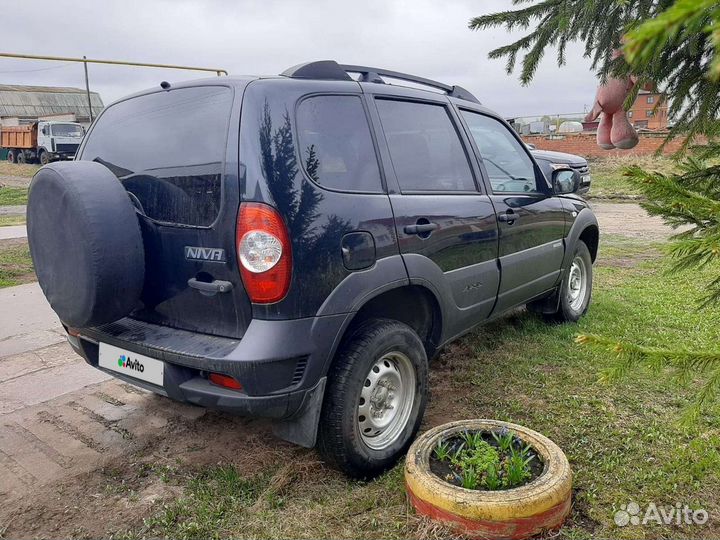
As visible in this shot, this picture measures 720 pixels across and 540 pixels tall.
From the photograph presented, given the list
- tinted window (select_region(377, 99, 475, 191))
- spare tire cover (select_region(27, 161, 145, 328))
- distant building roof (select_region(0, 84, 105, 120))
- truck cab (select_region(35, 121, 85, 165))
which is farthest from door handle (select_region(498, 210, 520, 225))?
distant building roof (select_region(0, 84, 105, 120))

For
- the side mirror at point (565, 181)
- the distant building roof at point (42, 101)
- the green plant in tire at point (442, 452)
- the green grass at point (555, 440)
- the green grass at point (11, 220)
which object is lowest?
the green grass at point (11, 220)

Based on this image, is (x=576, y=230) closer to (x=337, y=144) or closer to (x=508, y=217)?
(x=508, y=217)

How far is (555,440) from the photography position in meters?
2.90

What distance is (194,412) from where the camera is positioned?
337cm

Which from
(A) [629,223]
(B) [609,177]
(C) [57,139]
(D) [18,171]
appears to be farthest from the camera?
(C) [57,139]

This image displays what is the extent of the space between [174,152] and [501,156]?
2326 millimetres

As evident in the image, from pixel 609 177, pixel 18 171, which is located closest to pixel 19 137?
pixel 18 171

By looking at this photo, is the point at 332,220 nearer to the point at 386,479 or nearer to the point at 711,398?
the point at 386,479

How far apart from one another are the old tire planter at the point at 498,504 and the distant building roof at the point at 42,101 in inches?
2009

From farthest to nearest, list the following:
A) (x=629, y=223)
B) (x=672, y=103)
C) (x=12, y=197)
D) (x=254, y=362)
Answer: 1. (x=12, y=197)
2. (x=629, y=223)
3. (x=672, y=103)
4. (x=254, y=362)

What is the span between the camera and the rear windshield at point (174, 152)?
2361mm

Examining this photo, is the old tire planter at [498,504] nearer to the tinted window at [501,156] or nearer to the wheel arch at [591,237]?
the tinted window at [501,156]

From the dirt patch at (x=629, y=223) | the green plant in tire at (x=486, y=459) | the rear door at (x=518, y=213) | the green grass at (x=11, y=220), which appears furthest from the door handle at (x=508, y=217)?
the green grass at (x=11, y=220)

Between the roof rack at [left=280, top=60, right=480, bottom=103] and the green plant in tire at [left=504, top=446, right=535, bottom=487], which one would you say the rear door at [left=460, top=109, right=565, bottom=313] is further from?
the green plant in tire at [left=504, top=446, right=535, bottom=487]
